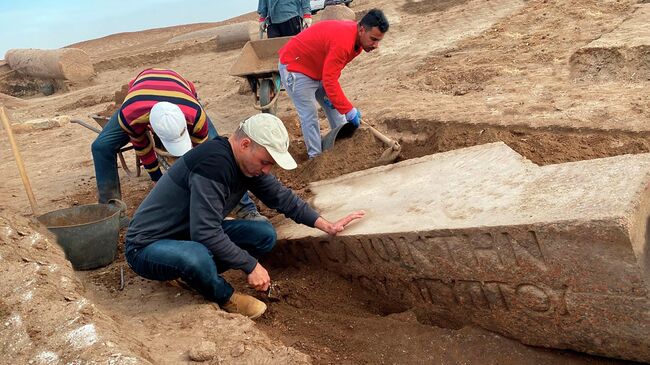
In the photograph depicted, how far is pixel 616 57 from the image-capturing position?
20.0 feet

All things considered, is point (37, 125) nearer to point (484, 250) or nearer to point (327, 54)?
point (327, 54)

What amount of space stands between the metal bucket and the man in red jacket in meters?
1.80

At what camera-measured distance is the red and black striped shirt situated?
13.7 feet

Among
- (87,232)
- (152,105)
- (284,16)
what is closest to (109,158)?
(152,105)

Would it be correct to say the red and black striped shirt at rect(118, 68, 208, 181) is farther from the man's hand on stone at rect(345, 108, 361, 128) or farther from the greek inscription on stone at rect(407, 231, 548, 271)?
the greek inscription on stone at rect(407, 231, 548, 271)

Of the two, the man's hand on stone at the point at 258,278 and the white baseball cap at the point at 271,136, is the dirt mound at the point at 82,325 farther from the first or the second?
the white baseball cap at the point at 271,136

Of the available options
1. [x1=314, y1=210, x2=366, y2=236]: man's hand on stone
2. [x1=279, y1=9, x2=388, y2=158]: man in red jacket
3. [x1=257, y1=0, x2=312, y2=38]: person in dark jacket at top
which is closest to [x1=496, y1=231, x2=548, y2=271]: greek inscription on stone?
[x1=314, y1=210, x2=366, y2=236]: man's hand on stone

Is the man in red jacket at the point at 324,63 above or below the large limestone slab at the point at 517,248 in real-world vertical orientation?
above

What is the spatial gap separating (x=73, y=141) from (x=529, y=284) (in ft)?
24.8

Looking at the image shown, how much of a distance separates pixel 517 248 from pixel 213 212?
5.01 feet

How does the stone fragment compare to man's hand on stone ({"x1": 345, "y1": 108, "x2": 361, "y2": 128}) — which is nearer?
man's hand on stone ({"x1": 345, "y1": 108, "x2": 361, "y2": 128})

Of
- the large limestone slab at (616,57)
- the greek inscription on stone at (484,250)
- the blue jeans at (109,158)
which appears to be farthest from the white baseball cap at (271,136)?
the large limestone slab at (616,57)

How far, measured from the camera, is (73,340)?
95.7 inches

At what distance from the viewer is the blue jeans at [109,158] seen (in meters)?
4.55
